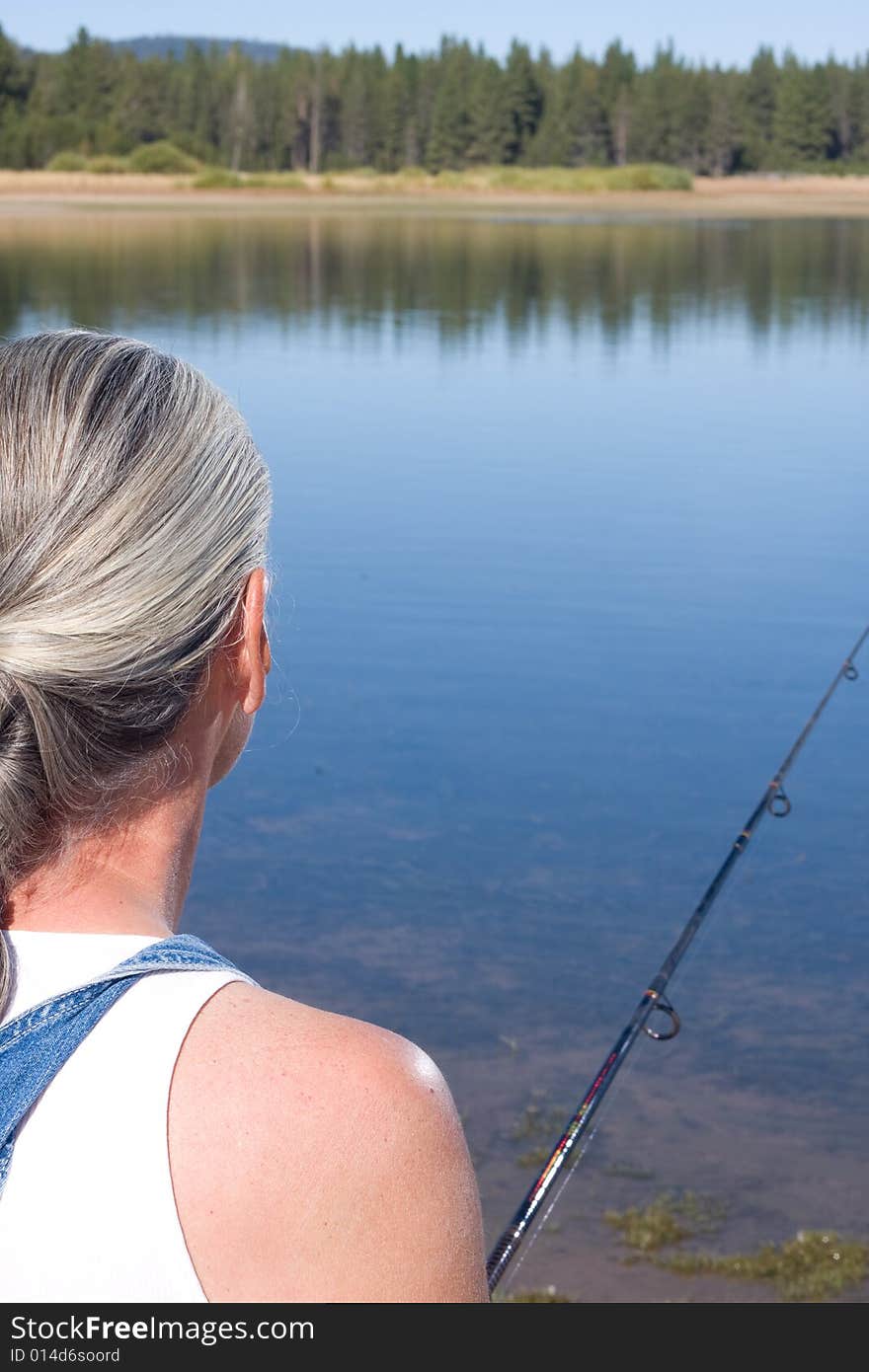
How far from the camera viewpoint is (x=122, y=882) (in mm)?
1021

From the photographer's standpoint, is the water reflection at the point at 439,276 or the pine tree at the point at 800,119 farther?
the pine tree at the point at 800,119

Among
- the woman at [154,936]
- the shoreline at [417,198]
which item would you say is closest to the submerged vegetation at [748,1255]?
the woman at [154,936]

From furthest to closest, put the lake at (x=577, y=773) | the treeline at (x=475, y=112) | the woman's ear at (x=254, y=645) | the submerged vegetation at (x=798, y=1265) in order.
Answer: the treeline at (x=475, y=112) → the lake at (x=577, y=773) → the submerged vegetation at (x=798, y=1265) → the woman's ear at (x=254, y=645)

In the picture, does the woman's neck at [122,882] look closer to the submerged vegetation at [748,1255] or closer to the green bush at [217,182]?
the submerged vegetation at [748,1255]

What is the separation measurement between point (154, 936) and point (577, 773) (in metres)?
5.08

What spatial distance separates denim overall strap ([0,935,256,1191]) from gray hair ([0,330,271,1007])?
0.06 m

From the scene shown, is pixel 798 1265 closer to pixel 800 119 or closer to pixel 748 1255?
pixel 748 1255

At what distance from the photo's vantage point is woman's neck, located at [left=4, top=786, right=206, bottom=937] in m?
0.98

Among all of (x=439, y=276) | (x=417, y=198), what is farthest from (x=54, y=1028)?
(x=417, y=198)

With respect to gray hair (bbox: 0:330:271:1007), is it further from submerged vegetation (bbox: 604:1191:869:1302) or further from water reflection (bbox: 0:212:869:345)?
water reflection (bbox: 0:212:869:345)

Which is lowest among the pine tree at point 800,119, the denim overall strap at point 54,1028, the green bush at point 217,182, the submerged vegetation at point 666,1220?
the submerged vegetation at point 666,1220

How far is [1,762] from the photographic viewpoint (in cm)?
102

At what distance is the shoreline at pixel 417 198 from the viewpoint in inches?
2250

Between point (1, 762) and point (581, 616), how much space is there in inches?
282
